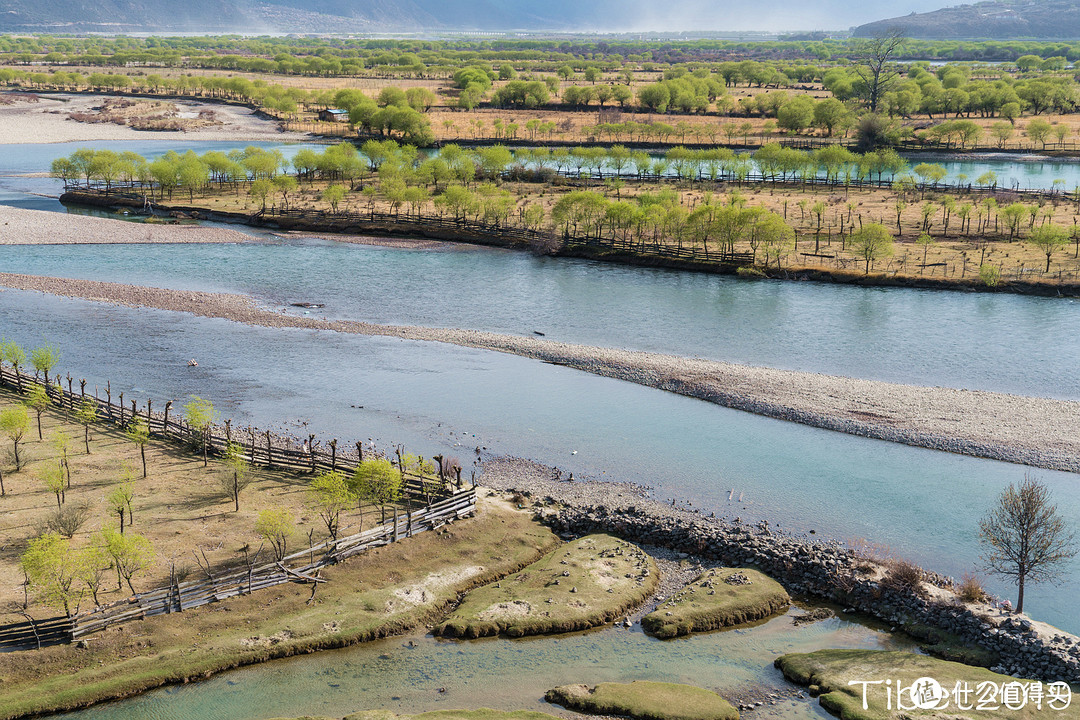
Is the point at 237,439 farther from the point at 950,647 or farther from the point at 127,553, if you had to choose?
the point at 950,647

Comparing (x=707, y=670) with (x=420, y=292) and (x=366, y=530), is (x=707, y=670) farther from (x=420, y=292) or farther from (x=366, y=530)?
(x=420, y=292)

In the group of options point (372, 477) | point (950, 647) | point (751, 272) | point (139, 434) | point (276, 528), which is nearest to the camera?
point (950, 647)

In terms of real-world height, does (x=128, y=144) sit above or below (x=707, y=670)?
above

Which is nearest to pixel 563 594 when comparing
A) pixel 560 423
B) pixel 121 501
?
pixel 560 423

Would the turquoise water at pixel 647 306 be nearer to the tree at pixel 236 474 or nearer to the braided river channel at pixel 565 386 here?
the braided river channel at pixel 565 386

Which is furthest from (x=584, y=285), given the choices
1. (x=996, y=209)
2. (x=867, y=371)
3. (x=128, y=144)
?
(x=128, y=144)

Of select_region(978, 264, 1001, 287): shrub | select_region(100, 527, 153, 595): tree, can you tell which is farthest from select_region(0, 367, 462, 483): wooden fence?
select_region(978, 264, 1001, 287): shrub

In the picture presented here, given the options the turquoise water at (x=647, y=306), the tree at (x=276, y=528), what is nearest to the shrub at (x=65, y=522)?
the tree at (x=276, y=528)
